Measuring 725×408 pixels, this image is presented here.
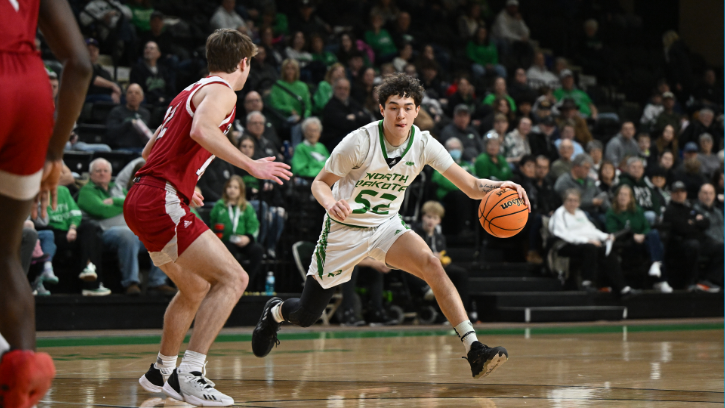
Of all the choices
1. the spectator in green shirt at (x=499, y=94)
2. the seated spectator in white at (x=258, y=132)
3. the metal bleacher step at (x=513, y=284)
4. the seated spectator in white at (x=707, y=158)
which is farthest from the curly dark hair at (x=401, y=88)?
the seated spectator in white at (x=707, y=158)

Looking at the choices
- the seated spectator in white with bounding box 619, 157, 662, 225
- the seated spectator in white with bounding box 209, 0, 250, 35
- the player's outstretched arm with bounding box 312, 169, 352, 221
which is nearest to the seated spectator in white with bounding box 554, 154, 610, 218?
the seated spectator in white with bounding box 619, 157, 662, 225

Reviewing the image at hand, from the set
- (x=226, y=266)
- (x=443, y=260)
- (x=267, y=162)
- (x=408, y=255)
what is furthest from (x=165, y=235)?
(x=443, y=260)

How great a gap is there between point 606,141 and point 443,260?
677 centimetres

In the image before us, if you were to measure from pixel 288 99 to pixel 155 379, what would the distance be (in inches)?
323

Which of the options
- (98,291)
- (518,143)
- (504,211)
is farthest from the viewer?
(518,143)

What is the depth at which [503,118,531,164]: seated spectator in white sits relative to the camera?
13484 mm

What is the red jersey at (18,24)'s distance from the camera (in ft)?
9.29

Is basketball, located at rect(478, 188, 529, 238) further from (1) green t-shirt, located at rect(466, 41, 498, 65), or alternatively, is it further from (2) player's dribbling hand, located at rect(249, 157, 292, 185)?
(1) green t-shirt, located at rect(466, 41, 498, 65)

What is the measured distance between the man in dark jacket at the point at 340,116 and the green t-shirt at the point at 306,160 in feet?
2.79

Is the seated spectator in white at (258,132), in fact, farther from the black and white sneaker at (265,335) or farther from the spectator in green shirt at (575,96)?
the spectator in green shirt at (575,96)

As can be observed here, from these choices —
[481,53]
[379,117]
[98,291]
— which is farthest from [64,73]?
[481,53]

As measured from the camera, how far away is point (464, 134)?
518 inches

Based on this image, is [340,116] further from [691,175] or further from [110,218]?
[691,175]

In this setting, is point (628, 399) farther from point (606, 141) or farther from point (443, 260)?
point (606, 141)
